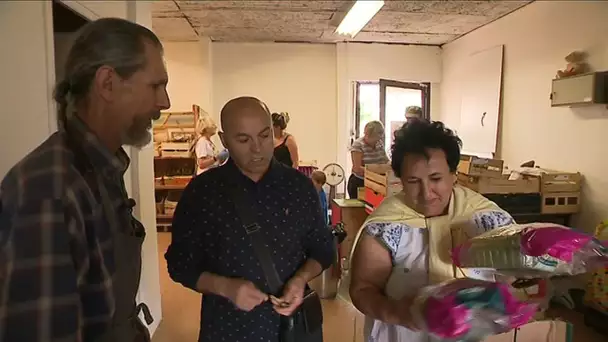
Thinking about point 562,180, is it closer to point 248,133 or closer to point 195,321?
point 195,321

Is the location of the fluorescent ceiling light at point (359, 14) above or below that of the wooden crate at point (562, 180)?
above

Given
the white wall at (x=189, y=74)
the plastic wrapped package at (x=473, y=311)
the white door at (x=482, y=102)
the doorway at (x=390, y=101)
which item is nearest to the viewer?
the plastic wrapped package at (x=473, y=311)

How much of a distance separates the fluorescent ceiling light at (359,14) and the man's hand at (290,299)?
3.59 meters

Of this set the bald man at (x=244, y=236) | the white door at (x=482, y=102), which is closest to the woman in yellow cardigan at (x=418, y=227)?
the bald man at (x=244, y=236)

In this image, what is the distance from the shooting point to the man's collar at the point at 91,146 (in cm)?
95

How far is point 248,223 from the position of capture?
1.46 meters

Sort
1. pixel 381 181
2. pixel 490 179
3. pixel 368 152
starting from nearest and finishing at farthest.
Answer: pixel 381 181, pixel 490 179, pixel 368 152

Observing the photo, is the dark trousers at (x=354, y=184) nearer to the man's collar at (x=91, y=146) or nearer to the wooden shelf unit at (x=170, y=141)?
Result: the wooden shelf unit at (x=170, y=141)

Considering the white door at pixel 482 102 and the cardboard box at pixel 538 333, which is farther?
the white door at pixel 482 102

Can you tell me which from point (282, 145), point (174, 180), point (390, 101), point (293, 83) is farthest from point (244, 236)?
point (390, 101)

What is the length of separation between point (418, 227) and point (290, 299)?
423 mm

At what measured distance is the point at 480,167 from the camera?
381 centimetres

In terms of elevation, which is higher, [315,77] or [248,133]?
[315,77]

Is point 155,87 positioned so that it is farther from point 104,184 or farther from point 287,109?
point 287,109
